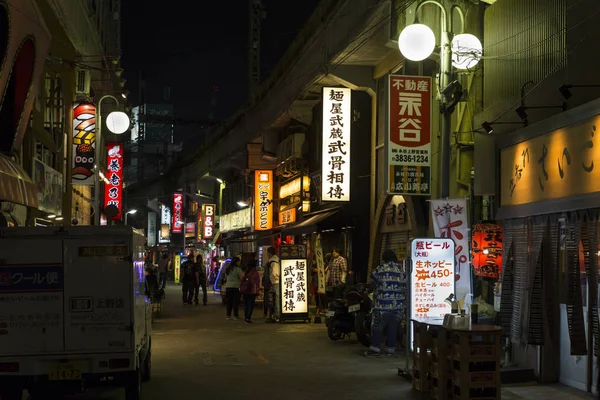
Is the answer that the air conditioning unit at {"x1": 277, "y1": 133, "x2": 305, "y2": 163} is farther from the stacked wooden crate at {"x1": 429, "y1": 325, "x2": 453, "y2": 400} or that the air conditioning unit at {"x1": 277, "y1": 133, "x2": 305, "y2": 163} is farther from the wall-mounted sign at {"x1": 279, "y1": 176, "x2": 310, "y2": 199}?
the stacked wooden crate at {"x1": 429, "y1": 325, "x2": 453, "y2": 400}

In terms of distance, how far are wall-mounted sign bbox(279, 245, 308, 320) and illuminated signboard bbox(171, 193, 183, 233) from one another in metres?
42.3

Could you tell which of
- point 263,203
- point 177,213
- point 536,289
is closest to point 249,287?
point 536,289

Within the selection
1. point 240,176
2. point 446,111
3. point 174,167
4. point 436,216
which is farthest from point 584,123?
point 174,167

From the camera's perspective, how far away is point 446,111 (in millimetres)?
13109

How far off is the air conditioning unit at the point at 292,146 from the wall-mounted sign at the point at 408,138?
567 inches

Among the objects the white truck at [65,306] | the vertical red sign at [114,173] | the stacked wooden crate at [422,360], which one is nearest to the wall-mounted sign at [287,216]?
the vertical red sign at [114,173]

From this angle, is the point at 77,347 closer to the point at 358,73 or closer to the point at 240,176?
the point at 358,73

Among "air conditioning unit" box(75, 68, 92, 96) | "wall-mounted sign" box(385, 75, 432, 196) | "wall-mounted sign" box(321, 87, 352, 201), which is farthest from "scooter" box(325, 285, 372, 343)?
"air conditioning unit" box(75, 68, 92, 96)

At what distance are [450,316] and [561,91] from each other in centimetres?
362

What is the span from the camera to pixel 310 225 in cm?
2716

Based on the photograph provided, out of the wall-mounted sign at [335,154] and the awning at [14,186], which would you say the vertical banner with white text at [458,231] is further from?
the wall-mounted sign at [335,154]

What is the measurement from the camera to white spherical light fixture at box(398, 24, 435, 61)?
12.9 metres

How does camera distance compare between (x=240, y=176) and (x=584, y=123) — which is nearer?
(x=584, y=123)

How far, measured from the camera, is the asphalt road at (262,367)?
12008mm
